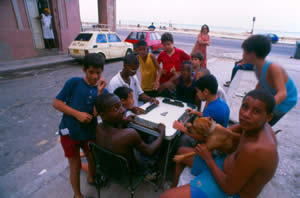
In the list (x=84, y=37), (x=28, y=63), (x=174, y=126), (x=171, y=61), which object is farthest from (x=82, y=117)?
(x=28, y=63)

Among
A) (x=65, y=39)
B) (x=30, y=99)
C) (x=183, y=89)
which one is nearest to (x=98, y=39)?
(x=65, y=39)

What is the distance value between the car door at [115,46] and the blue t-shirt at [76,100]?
7827 millimetres

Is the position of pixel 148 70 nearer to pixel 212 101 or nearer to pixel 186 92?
pixel 186 92

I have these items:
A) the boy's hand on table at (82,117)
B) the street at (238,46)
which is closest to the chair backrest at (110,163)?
the boy's hand on table at (82,117)

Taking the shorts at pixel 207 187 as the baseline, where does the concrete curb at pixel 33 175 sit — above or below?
below

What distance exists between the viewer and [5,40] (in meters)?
8.09

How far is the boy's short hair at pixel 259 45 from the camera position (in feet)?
6.43

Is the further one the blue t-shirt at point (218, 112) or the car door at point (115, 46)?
the car door at point (115, 46)

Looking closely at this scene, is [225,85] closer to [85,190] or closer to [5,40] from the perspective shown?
[85,190]

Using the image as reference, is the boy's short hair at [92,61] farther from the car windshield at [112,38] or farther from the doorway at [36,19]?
the doorway at [36,19]

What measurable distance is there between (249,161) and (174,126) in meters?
0.89

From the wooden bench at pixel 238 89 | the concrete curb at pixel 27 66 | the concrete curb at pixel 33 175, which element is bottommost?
the concrete curb at pixel 27 66

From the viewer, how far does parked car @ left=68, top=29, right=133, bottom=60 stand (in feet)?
26.3

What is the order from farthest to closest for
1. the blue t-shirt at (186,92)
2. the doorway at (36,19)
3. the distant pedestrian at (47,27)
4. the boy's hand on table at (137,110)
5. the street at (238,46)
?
the street at (238,46) → the distant pedestrian at (47,27) → the doorway at (36,19) → the blue t-shirt at (186,92) → the boy's hand on table at (137,110)
